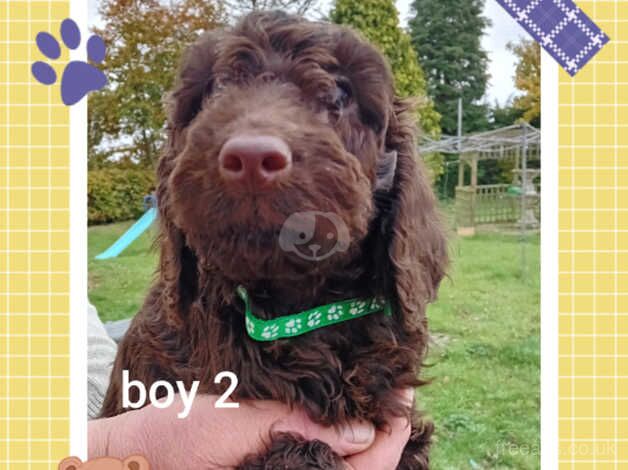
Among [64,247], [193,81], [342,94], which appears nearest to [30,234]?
[64,247]

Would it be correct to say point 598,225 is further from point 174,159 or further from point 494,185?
point 174,159

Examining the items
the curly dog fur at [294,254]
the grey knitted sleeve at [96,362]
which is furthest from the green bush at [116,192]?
the grey knitted sleeve at [96,362]

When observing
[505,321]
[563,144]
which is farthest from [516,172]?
[505,321]

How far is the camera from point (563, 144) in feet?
4.05

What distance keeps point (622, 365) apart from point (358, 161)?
71cm

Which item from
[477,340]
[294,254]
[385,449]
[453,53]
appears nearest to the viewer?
[294,254]

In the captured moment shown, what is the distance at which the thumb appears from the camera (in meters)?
1.17

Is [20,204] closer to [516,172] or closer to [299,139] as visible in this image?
[299,139]

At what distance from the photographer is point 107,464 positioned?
1187mm

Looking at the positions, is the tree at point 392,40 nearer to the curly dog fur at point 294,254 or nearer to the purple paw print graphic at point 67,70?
the curly dog fur at point 294,254

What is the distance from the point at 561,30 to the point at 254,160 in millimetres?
769

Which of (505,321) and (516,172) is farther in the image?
(505,321)

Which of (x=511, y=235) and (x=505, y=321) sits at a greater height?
(x=511, y=235)

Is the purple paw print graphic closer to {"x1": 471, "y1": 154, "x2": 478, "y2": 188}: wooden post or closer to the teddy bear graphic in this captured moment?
the teddy bear graphic
